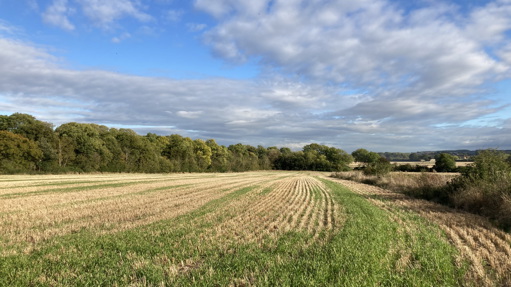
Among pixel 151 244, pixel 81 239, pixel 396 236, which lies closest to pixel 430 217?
pixel 396 236

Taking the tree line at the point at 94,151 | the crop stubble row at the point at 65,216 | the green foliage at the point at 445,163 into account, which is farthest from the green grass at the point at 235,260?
the green foliage at the point at 445,163

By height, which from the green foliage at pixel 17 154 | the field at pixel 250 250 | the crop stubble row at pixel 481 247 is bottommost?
the crop stubble row at pixel 481 247

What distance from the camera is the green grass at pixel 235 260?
521 centimetres

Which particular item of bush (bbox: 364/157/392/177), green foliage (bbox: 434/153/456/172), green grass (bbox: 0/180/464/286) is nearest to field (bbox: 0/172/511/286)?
green grass (bbox: 0/180/464/286)

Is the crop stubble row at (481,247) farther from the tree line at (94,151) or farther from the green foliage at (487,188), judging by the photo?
the tree line at (94,151)

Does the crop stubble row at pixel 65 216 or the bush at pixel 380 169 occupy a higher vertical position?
the bush at pixel 380 169

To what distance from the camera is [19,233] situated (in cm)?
909

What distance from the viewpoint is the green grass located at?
5.21 m

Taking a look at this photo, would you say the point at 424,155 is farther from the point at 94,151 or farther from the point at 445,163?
the point at 94,151

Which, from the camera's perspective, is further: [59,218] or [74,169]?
[74,169]

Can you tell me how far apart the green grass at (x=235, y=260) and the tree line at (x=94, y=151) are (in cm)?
5059

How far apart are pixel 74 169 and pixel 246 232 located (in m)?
54.4

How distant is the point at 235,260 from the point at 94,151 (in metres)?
62.6

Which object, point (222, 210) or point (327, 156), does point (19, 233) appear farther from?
point (327, 156)
